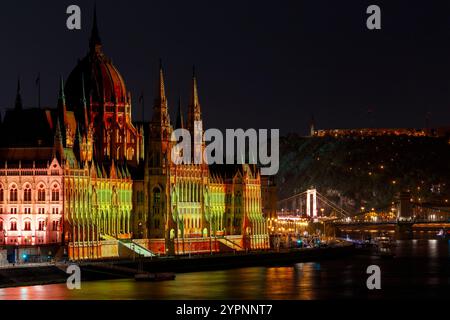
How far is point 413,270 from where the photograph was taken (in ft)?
553

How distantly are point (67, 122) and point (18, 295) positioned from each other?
128 feet

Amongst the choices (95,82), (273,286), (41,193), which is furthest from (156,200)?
(273,286)

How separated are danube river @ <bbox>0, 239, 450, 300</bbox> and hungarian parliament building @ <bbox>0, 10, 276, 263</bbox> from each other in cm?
1103

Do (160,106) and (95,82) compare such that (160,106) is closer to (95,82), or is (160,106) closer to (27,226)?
(95,82)

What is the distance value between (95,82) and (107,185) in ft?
49.0

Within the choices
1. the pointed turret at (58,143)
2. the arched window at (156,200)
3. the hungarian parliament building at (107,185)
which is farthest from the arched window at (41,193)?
the arched window at (156,200)

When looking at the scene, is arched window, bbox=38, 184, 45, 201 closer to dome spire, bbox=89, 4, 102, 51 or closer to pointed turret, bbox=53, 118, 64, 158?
pointed turret, bbox=53, 118, 64, 158

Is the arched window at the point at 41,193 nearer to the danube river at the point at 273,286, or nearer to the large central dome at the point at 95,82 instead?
the danube river at the point at 273,286

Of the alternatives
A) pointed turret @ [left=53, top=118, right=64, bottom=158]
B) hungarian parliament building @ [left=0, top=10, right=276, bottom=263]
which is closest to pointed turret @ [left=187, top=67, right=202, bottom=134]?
hungarian parliament building @ [left=0, top=10, right=276, bottom=263]

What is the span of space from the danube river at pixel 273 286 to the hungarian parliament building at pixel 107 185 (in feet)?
36.2

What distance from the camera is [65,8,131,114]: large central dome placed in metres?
171
